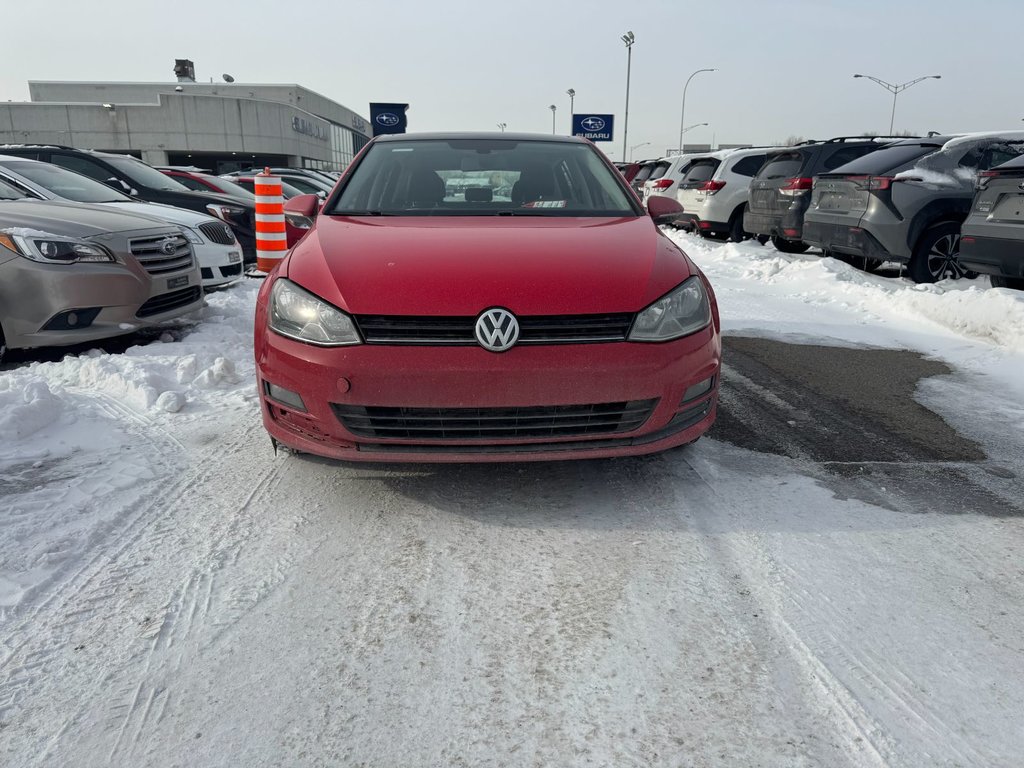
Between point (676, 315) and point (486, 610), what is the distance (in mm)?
1349

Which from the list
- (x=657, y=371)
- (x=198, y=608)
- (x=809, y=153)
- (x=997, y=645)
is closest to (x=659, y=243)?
(x=657, y=371)

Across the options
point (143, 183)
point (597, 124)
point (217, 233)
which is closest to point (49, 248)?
point (217, 233)

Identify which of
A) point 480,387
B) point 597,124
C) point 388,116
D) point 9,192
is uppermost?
point 597,124

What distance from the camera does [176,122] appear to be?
5347cm

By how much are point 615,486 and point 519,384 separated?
78 centimetres

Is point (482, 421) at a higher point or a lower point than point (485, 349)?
lower

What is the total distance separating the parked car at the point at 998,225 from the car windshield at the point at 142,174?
917 cm

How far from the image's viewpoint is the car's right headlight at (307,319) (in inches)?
104

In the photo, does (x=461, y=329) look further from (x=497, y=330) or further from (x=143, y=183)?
(x=143, y=183)

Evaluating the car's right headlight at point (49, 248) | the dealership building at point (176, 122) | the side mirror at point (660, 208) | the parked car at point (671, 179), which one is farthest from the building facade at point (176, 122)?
the side mirror at point (660, 208)

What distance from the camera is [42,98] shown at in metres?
64.5

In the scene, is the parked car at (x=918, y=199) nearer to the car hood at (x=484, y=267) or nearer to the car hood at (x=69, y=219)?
the car hood at (x=484, y=267)

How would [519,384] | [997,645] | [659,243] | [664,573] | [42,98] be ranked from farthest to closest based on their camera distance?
[42,98], [659,243], [519,384], [664,573], [997,645]

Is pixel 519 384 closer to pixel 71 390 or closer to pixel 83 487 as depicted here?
pixel 83 487
